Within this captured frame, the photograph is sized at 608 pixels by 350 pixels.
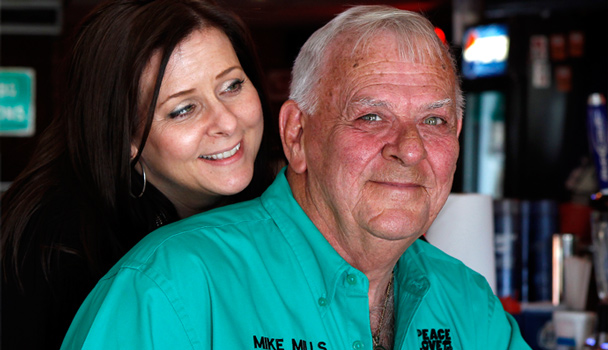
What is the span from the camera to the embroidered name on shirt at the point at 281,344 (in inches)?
54.3

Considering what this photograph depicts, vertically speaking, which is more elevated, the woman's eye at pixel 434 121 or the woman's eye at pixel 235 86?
the woman's eye at pixel 235 86

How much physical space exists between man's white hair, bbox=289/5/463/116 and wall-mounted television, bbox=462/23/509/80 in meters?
5.48

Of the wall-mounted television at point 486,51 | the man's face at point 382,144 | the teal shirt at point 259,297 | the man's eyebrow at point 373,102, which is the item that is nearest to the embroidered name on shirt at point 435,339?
the teal shirt at point 259,297

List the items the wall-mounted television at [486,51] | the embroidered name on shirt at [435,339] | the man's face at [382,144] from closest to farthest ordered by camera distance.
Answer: the man's face at [382,144] < the embroidered name on shirt at [435,339] < the wall-mounted television at [486,51]

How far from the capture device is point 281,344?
4.58 ft

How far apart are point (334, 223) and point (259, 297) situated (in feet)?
0.85

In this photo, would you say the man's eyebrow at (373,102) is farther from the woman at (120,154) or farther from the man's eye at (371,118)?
the woman at (120,154)

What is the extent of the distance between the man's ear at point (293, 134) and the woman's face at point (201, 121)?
41 centimetres

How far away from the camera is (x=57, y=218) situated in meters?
1.93

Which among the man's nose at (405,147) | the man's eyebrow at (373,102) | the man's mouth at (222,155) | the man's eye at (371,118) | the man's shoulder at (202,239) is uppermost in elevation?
the man's eyebrow at (373,102)

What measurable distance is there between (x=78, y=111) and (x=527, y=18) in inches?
226

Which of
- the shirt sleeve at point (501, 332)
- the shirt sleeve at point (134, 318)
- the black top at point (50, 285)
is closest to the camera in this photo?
the shirt sleeve at point (134, 318)

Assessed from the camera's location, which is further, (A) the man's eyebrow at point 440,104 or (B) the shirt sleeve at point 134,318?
(A) the man's eyebrow at point 440,104

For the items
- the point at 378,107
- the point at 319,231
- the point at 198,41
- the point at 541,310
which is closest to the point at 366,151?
the point at 378,107
